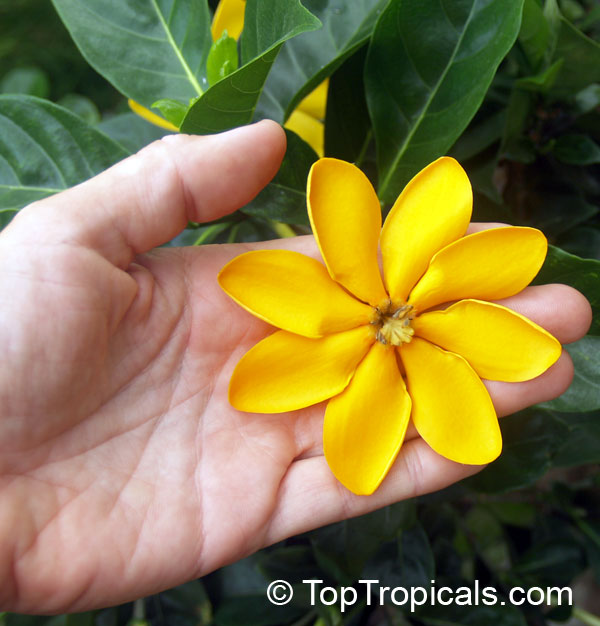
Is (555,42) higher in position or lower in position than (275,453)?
higher

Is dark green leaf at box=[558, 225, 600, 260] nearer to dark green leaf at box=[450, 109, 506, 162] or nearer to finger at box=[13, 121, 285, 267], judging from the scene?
dark green leaf at box=[450, 109, 506, 162]

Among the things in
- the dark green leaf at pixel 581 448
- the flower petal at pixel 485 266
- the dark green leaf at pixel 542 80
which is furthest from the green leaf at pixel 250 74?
the dark green leaf at pixel 581 448

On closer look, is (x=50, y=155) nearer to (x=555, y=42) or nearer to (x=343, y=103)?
(x=343, y=103)

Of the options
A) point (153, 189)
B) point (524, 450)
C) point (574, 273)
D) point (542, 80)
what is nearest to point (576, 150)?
point (542, 80)

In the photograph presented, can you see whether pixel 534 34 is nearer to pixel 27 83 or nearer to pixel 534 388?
pixel 534 388

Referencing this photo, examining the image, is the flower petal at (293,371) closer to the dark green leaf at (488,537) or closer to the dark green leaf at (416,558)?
Result: the dark green leaf at (416,558)

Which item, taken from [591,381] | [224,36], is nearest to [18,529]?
[224,36]
